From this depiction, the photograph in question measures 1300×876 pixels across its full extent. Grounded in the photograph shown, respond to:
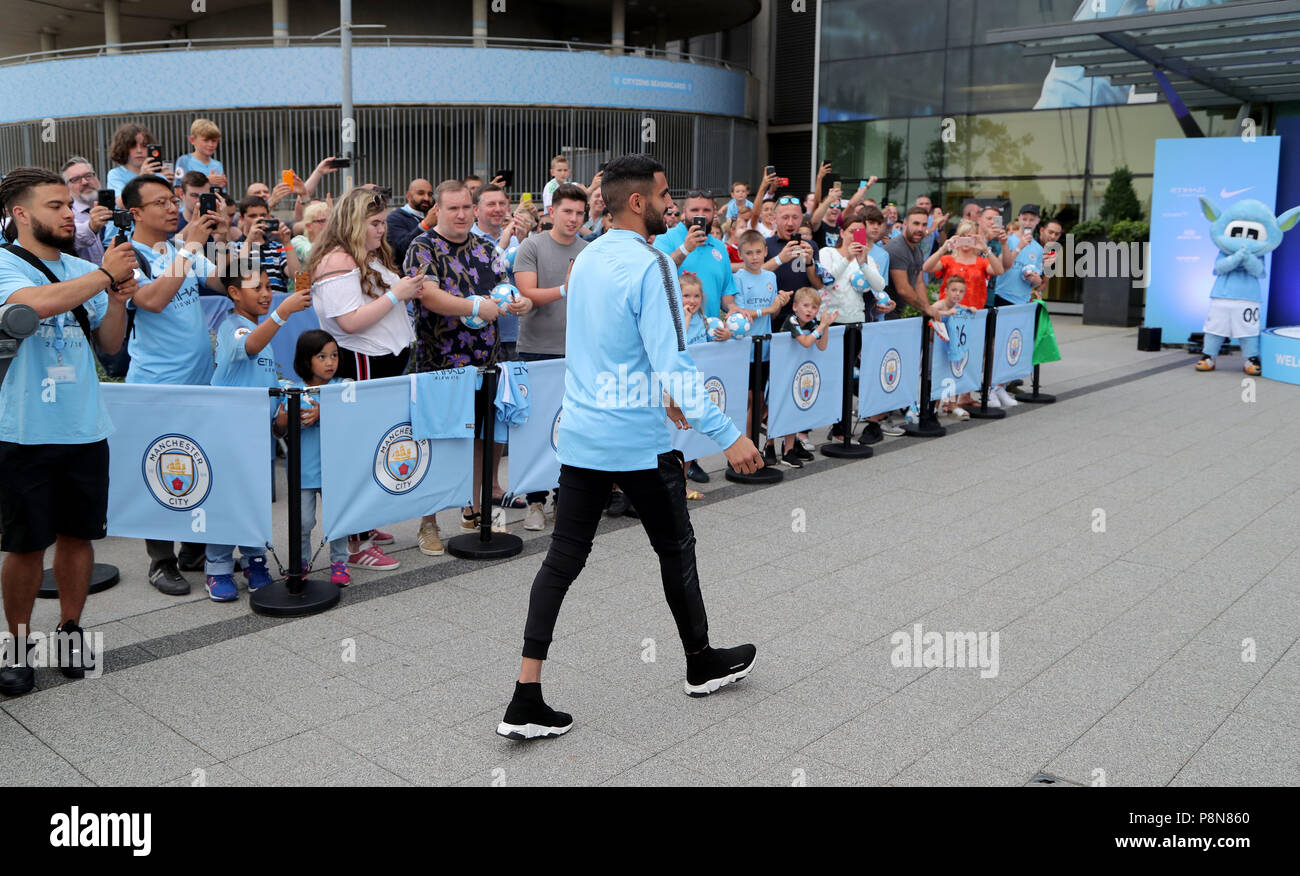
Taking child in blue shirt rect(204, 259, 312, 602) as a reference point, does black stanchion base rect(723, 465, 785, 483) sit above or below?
below

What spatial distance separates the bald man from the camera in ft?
28.1

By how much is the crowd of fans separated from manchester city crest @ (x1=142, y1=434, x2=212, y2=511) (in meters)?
0.36

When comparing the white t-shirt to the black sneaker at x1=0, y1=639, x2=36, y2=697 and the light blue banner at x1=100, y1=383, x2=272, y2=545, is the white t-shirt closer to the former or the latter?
the light blue banner at x1=100, y1=383, x2=272, y2=545

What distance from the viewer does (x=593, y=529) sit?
14.1 ft

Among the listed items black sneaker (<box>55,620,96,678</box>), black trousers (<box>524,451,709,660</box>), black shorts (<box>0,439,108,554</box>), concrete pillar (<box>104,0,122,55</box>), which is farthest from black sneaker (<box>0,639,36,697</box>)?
concrete pillar (<box>104,0,122,55</box>)

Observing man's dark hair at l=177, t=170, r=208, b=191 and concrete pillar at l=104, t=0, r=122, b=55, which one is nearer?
man's dark hair at l=177, t=170, r=208, b=191

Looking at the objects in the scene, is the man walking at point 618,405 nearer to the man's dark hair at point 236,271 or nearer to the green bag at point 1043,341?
the man's dark hair at point 236,271

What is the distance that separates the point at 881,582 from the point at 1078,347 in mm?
13260

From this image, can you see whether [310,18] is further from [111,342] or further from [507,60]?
[111,342]

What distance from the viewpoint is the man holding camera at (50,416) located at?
A: 4.40 meters

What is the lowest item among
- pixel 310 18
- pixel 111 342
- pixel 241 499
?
pixel 241 499

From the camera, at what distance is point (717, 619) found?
554 centimetres
